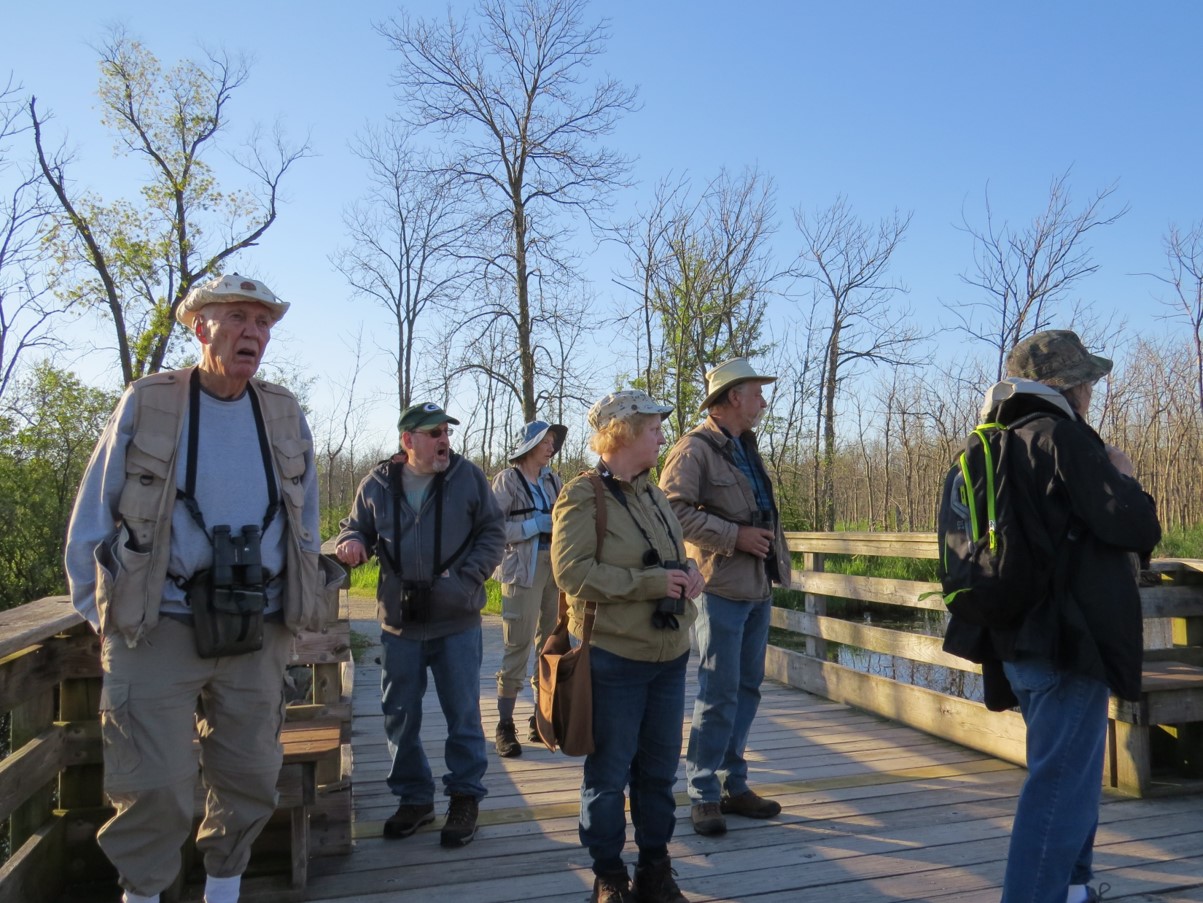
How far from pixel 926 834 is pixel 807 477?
51.4 feet

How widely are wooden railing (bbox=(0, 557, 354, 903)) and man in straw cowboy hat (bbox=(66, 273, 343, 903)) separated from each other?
318 millimetres

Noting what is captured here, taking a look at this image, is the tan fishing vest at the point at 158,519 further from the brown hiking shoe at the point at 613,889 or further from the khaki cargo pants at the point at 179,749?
the brown hiking shoe at the point at 613,889

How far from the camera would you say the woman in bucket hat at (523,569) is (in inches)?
204

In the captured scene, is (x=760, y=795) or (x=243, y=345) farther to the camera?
(x=760, y=795)

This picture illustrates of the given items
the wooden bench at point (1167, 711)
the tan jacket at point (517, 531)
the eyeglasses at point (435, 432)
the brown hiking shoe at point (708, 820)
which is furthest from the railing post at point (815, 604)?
the eyeglasses at point (435, 432)

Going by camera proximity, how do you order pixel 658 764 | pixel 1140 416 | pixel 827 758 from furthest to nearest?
pixel 1140 416
pixel 827 758
pixel 658 764

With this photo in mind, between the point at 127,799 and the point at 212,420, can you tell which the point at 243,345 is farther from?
the point at 127,799

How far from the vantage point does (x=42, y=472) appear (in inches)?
578

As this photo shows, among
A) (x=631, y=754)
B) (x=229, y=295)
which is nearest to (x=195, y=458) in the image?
(x=229, y=295)

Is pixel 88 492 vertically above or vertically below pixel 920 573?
above

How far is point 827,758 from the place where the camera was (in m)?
4.85

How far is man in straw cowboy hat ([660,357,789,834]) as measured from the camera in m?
3.76

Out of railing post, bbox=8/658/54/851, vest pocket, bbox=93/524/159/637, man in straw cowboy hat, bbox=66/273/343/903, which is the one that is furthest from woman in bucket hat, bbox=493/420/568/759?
vest pocket, bbox=93/524/159/637

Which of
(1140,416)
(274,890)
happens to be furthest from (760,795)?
(1140,416)
